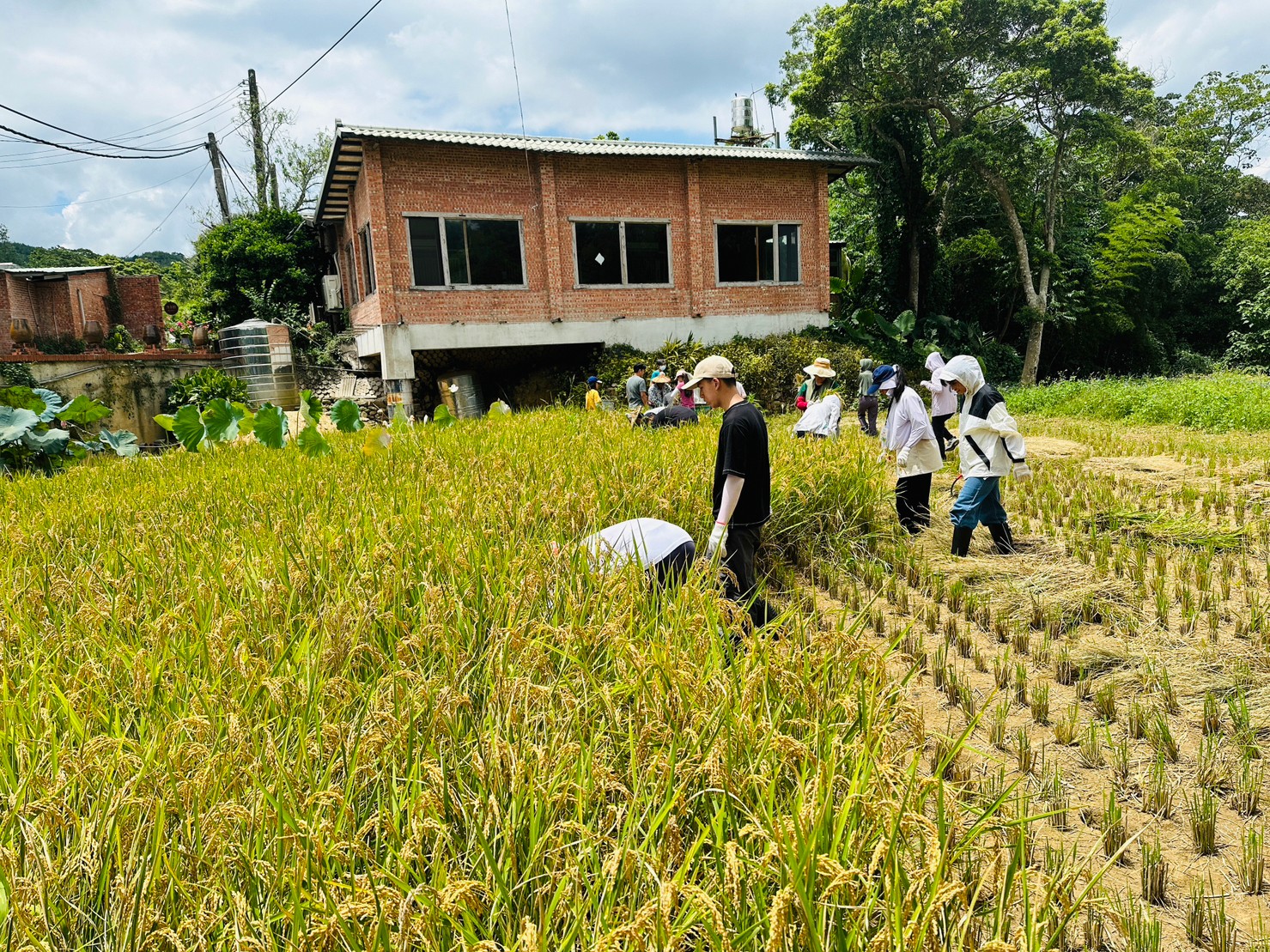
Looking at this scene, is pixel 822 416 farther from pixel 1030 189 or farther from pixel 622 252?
pixel 1030 189

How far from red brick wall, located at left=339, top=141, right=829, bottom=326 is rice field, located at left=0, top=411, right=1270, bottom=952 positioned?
1169 cm

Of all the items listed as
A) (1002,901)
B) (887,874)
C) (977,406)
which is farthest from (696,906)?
(977,406)

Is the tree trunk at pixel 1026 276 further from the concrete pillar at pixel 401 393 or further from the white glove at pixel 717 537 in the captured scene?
the white glove at pixel 717 537

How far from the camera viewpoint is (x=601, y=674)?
2633 millimetres

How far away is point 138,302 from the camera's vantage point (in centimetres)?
2597

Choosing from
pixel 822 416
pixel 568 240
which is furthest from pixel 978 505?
pixel 568 240

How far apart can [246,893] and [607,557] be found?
197 cm

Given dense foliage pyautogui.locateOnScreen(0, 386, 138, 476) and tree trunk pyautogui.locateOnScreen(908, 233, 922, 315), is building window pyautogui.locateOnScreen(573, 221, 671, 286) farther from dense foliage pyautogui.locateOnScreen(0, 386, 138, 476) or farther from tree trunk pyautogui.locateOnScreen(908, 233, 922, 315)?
dense foliage pyautogui.locateOnScreen(0, 386, 138, 476)

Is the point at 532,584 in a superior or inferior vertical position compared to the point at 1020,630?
superior

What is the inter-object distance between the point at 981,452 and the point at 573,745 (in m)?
4.67

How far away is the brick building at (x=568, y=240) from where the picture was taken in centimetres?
1567

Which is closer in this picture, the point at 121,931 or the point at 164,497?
the point at 121,931

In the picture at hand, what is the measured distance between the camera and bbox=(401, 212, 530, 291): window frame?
15.8 metres

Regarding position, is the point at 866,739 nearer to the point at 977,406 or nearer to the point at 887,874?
the point at 887,874
